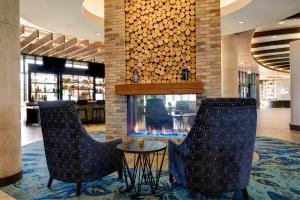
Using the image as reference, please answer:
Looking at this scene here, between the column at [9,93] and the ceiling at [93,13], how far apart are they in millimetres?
2066

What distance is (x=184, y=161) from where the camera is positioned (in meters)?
2.62

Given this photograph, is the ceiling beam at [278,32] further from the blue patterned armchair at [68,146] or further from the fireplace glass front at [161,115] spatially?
the blue patterned armchair at [68,146]

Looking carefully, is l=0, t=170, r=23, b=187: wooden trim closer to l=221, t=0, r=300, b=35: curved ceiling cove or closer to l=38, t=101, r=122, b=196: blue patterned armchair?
l=38, t=101, r=122, b=196: blue patterned armchair

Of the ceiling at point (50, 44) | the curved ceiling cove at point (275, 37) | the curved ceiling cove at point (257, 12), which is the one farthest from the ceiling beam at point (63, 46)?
the curved ceiling cove at point (275, 37)

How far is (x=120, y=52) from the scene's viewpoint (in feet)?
18.1

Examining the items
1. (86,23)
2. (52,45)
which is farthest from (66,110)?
(52,45)

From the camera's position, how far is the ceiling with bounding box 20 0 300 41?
215 inches

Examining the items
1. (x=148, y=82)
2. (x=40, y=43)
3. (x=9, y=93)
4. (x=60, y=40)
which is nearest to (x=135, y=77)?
(x=148, y=82)

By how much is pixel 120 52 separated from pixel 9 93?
2.68m

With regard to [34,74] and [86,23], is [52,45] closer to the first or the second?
[34,74]

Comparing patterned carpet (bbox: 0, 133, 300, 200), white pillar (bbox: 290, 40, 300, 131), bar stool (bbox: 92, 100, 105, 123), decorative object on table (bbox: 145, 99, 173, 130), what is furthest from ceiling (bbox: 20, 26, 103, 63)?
white pillar (bbox: 290, 40, 300, 131)

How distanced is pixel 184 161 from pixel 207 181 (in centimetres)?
31

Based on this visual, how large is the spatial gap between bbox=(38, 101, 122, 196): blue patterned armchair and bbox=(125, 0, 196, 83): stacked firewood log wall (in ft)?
9.00

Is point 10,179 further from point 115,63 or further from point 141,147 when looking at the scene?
point 115,63
